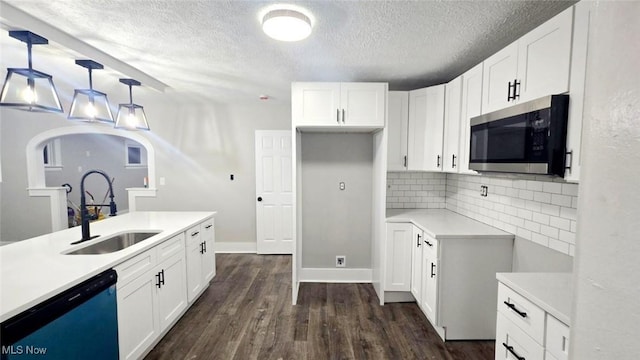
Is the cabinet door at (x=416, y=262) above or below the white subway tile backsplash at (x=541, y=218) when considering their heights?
below

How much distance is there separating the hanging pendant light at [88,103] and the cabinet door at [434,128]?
3.15 metres

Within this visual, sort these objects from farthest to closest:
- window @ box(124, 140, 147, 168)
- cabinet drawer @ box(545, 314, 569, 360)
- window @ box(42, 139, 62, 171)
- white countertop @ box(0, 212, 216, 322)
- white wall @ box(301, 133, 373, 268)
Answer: window @ box(124, 140, 147, 168) → window @ box(42, 139, 62, 171) → white wall @ box(301, 133, 373, 268) → white countertop @ box(0, 212, 216, 322) → cabinet drawer @ box(545, 314, 569, 360)

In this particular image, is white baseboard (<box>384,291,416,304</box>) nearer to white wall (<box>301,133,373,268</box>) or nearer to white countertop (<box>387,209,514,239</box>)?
white wall (<box>301,133,373,268</box>)

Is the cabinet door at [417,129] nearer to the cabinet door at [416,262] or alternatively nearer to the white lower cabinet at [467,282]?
the cabinet door at [416,262]

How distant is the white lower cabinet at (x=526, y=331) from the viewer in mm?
1167

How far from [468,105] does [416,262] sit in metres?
1.53

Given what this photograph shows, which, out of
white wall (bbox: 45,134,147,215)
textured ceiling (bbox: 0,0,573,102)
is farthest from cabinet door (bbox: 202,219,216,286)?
white wall (bbox: 45,134,147,215)

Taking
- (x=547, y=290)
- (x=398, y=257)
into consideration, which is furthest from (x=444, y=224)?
(x=547, y=290)

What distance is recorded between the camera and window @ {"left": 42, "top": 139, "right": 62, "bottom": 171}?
21.4 feet

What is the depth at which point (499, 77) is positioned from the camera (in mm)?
1921

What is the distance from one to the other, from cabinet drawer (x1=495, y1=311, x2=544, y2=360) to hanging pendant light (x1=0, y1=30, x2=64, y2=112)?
323 cm

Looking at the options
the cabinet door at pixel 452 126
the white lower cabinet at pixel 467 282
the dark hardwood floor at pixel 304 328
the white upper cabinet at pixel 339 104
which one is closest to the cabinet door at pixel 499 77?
the cabinet door at pixel 452 126

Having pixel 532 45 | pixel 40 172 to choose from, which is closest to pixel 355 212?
pixel 532 45

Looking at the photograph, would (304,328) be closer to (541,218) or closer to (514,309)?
(514,309)
